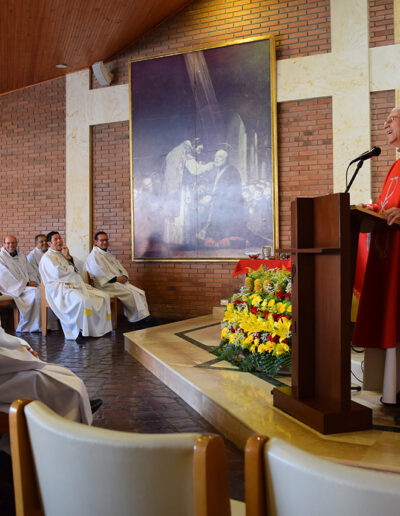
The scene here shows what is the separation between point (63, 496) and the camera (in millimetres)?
1029

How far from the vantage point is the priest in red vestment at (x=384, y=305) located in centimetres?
302

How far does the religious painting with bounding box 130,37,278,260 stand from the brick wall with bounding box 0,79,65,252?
1578 millimetres

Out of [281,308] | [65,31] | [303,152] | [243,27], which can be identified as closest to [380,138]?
[303,152]

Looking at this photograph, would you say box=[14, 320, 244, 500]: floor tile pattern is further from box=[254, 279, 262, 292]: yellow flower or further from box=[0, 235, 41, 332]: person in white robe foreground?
box=[254, 279, 262, 292]: yellow flower

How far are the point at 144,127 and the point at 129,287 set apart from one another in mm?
2751

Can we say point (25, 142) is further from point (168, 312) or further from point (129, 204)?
A: point (168, 312)

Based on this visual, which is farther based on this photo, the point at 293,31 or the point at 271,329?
the point at 293,31

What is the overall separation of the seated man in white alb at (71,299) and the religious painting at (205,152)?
175 cm

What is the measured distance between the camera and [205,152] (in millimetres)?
8219

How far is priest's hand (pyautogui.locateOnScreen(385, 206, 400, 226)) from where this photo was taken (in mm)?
2801

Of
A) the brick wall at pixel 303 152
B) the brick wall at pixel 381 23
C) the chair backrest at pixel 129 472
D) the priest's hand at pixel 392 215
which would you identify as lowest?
the chair backrest at pixel 129 472

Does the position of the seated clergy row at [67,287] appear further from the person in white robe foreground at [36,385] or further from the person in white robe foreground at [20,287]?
the person in white robe foreground at [36,385]

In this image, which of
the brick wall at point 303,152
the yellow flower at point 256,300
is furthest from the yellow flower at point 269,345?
the brick wall at point 303,152

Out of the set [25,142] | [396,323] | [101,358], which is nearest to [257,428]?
[396,323]
